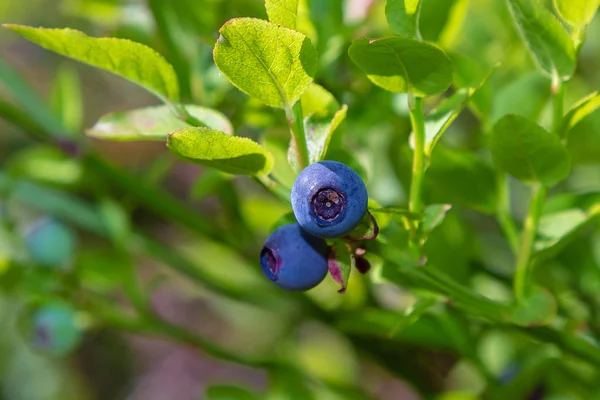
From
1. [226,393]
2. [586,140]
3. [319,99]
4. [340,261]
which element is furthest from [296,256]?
[226,393]

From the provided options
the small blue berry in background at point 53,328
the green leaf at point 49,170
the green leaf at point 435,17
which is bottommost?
the small blue berry in background at point 53,328

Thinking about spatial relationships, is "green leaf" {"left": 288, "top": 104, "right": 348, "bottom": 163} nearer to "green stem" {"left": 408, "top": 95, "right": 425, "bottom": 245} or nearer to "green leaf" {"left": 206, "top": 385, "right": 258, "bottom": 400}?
"green stem" {"left": 408, "top": 95, "right": 425, "bottom": 245}

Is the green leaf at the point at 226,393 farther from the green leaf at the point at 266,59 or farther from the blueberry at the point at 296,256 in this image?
the green leaf at the point at 266,59

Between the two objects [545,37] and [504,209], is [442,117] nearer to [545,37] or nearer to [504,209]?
[545,37]

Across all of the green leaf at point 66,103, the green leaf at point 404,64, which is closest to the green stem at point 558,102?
the green leaf at point 404,64

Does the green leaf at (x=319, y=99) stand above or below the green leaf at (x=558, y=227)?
above

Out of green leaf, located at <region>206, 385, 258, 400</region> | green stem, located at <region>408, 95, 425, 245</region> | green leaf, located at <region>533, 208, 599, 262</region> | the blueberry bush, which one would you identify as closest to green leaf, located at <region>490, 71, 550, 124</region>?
the blueberry bush

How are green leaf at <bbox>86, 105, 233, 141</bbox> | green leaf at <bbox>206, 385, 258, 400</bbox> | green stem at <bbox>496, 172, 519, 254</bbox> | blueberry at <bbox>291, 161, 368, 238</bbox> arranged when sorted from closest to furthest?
blueberry at <bbox>291, 161, 368, 238</bbox>
green leaf at <bbox>86, 105, 233, 141</bbox>
green stem at <bbox>496, 172, 519, 254</bbox>
green leaf at <bbox>206, 385, 258, 400</bbox>
